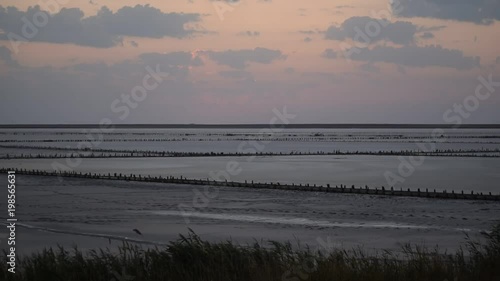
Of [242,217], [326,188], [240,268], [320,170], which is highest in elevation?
[320,170]

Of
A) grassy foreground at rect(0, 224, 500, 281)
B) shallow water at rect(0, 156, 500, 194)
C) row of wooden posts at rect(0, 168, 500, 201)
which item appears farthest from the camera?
shallow water at rect(0, 156, 500, 194)

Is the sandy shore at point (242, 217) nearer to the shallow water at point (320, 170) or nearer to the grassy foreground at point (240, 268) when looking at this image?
the grassy foreground at point (240, 268)

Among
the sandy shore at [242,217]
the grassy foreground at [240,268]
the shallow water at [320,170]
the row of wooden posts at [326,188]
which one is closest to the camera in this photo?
the grassy foreground at [240,268]

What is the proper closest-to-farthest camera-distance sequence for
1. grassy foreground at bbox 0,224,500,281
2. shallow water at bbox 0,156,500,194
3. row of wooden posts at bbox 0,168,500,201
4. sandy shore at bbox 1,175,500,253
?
grassy foreground at bbox 0,224,500,281, sandy shore at bbox 1,175,500,253, row of wooden posts at bbox 0,168,500,201, shallow water at bbox 0,156,500,194

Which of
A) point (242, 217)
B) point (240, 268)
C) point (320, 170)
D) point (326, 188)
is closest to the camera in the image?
point (240, 268)

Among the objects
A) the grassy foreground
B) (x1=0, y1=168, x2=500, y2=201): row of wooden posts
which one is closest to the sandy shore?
(x1=0, y1=168, x2=500, y2=201): row of wooden posts

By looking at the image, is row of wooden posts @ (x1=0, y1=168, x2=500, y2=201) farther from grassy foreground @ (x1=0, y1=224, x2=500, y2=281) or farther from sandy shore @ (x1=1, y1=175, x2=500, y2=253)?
grassy foreground @ (x1=0, y1=224, x2=500, y2=281)

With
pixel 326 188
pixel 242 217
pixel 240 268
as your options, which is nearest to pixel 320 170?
pixel 326 188

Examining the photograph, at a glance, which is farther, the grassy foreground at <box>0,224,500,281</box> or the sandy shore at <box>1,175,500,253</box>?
the sandy shore at <box>1,175,500,253</box>

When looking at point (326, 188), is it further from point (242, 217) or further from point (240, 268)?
point (240, 268)

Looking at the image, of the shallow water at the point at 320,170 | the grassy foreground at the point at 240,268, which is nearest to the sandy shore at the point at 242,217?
the grassy foreground at the point at 240,268

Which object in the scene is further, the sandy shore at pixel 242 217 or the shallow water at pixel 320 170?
the shallow water at pixel 320 170

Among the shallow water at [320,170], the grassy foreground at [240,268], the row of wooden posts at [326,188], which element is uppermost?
the shallow water at [320,170]

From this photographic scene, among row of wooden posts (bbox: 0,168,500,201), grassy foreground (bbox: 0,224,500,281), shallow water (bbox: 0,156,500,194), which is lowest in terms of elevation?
grassy foreground (bbox: 0,224,500,281)
